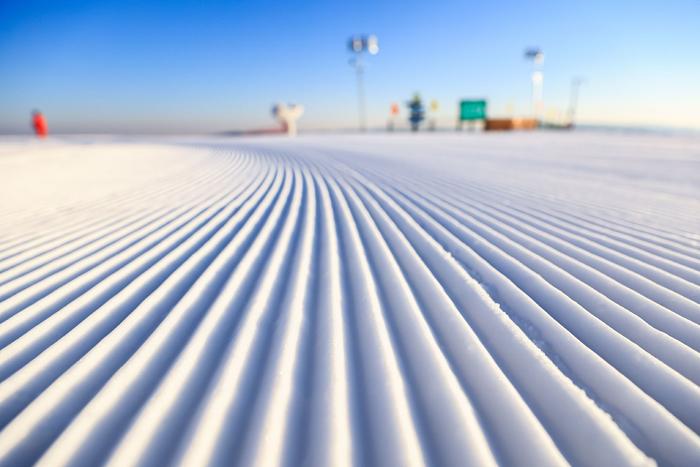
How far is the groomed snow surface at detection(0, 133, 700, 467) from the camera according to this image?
866 millimetres

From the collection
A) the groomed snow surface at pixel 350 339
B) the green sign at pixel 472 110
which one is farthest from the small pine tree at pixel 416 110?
the groomed snow surface at pixel 350 339

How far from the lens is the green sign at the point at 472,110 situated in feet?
77.8

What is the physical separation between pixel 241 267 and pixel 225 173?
13.0 ft

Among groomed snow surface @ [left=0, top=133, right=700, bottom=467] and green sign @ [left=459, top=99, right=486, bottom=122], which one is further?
green sign @ [left=459, top=99, right=486, bottom=122]

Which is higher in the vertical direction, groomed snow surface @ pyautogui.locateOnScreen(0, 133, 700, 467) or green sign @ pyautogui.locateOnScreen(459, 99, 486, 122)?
green sign @ pyautogui.locateOnScreen(459, 99, 486, 122)

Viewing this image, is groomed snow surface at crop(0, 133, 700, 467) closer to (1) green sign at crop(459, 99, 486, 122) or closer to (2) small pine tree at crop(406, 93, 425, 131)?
(1) green sign at crop(459, 99, 486, 122)

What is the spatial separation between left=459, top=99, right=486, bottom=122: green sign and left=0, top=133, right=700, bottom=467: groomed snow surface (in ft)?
75.8

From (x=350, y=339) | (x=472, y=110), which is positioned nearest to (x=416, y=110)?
(x=472, y=110)

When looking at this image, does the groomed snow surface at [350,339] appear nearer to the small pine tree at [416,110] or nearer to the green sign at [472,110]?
the green sign at [472,110]

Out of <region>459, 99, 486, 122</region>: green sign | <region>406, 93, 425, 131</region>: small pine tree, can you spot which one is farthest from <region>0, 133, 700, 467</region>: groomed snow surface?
<region>406, 93, 425, 131</region>: small pine tree

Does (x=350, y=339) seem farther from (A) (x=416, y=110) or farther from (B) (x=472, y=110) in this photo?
(A) (x=416, y=110)

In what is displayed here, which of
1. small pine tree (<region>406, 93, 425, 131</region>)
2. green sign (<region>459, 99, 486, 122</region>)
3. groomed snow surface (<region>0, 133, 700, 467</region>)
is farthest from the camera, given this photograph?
small pine tree (<region>406, 93, 425, 131</region>)

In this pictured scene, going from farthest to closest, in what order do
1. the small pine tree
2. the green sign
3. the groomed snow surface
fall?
1. the small pine tree
2. the green sign
3. the groomed snow surface

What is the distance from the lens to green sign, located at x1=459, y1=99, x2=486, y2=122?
2370 centimetres
